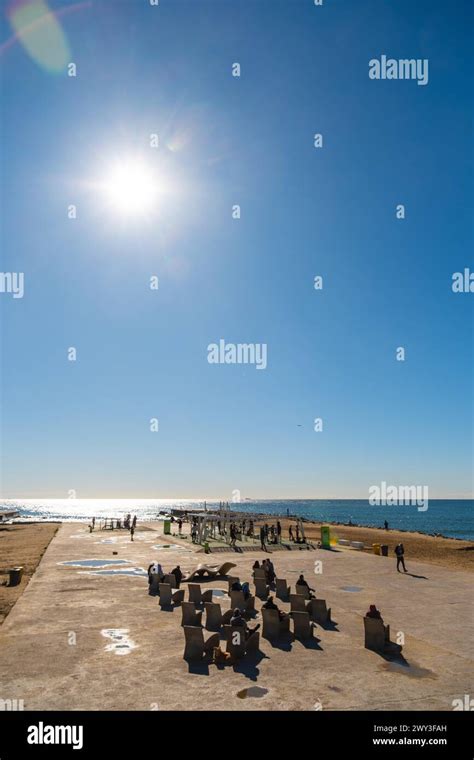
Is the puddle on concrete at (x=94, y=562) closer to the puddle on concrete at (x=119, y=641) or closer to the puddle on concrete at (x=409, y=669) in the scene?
the puddle on concrete at (x=119, y=641)

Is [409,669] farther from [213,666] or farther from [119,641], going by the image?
[119,641]

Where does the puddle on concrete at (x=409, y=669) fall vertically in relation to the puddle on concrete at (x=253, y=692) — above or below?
below

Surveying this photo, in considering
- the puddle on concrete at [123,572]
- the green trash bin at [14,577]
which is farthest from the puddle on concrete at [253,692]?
the green trash bin at [14,577]

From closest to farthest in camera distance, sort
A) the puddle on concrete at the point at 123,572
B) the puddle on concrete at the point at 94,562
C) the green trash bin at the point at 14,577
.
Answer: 1. the green trash bin at the point at 14,577
2. the puddle on concrete at the point at 123,572
3. the puddle on concrete at the point at 94,562

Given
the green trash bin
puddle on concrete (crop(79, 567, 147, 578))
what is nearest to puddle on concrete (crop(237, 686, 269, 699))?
puddle on concrete (crop(79, 567, 147, 578))

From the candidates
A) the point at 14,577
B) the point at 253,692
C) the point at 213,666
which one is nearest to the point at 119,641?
the point at 213,666
